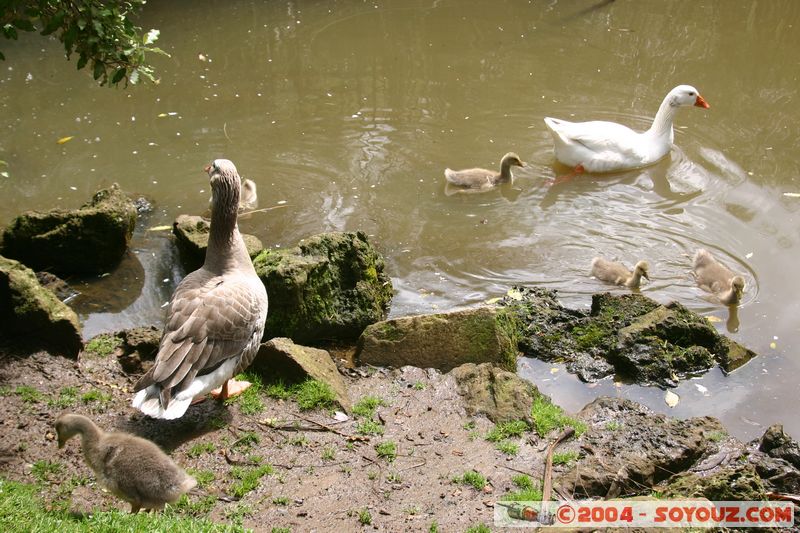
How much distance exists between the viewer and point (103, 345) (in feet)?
24.2

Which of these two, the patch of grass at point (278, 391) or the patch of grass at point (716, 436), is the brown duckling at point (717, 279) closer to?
the patch of grass at point (716, 436)

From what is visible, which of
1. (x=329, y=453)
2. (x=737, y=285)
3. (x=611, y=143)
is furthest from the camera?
(x=611, y=143)

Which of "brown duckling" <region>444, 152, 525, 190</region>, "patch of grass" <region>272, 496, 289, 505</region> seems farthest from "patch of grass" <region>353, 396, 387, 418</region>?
"brown duckling" <region>444, 152, 525, 190</region>

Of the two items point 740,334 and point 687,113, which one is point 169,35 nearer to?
point 687,113

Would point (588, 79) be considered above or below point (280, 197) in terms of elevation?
above

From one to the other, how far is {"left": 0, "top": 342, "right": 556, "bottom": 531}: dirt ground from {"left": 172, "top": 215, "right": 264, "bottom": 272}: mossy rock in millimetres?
1992

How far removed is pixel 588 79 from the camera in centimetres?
1466

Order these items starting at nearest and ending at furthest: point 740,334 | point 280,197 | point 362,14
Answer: point 740,334 → point 280,197 → point 362,14

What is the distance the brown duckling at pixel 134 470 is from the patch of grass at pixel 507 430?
2.37 m

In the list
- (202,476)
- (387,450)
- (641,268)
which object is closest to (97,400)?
(202,476)

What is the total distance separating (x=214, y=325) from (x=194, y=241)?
292cm

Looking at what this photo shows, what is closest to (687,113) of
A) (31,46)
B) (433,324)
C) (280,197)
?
(280,197)

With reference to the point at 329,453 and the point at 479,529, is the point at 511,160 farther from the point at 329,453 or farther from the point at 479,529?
the point at 479,529

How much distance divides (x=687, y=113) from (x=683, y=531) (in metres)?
10.7
